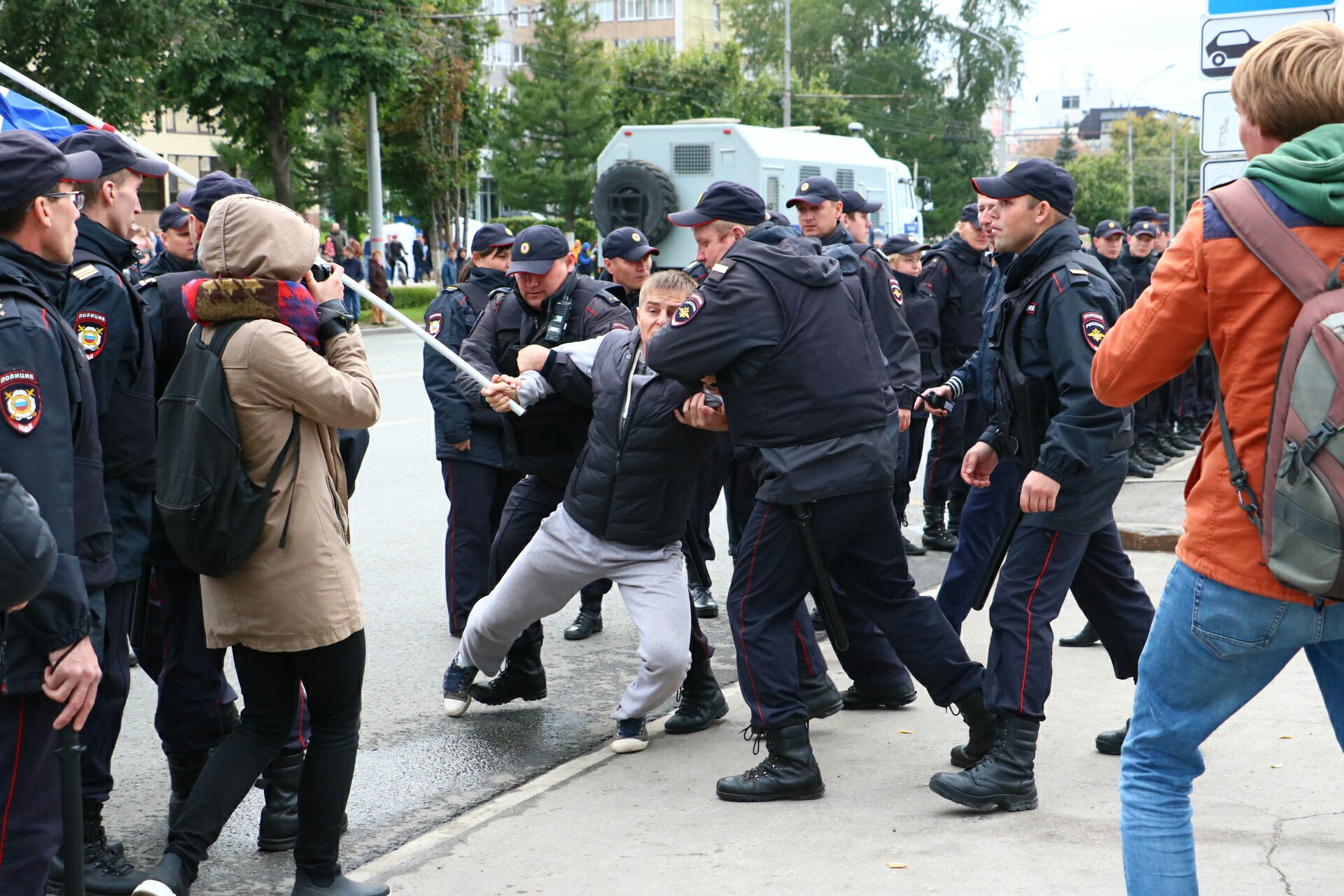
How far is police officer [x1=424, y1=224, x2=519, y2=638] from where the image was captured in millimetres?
6129

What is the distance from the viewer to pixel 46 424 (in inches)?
108

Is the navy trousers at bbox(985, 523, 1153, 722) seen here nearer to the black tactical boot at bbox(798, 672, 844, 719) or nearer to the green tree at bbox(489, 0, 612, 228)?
the black tactical boot at bbox(798, 672, 844, 719)

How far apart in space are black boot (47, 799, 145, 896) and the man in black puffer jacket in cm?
146

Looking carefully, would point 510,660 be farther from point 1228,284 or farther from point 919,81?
point 919,81

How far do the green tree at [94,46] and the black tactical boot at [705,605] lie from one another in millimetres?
14237

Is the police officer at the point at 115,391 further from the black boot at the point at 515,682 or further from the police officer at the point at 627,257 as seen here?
the police officer at the point at 627,257

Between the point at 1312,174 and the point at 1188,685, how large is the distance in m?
1.02

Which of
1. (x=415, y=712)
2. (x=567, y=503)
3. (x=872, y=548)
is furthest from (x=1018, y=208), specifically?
(x=415, y=712)

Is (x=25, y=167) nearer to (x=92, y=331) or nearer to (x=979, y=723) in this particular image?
(x=92, y=331)

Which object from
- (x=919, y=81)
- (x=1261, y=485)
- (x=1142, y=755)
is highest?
(x=919, y=81)

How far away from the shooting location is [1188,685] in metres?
2.74

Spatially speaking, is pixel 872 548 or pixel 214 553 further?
pixel 872 548

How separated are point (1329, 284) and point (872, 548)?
205 centimetres

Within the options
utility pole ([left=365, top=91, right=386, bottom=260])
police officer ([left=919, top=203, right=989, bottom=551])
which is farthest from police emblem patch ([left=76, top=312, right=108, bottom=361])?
utility pole ([left=365, top=91, right=386, bottom=260])
